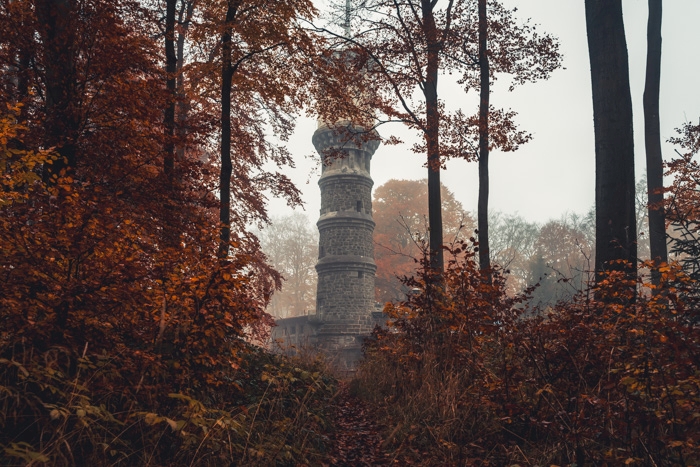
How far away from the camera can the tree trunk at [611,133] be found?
7316 mm

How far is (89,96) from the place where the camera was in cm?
682

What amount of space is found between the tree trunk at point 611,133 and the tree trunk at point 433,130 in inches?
183

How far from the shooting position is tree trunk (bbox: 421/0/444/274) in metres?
12.4

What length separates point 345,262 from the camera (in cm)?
2783

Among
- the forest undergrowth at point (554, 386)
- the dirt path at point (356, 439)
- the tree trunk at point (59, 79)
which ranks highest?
the tree trunk at point (59, 79)

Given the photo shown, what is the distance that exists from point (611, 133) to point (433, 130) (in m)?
5.27

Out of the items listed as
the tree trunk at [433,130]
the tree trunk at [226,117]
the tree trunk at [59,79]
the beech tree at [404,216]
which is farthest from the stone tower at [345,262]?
the tree trunk at [59,79]

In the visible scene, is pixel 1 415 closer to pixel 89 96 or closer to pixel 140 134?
pixel 140 134

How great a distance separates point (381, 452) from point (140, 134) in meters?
4.74

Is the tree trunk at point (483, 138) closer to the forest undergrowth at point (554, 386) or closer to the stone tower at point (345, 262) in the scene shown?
the forest undergrowth at point (554, 386)

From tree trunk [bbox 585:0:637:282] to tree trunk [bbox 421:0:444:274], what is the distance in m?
4.65

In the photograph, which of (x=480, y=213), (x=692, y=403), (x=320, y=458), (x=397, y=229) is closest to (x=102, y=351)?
(x=320, y=458)

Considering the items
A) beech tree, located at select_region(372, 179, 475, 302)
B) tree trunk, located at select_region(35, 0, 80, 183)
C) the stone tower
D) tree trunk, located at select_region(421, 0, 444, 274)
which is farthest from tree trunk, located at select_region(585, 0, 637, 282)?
beech tree, located at select_region(372, 179, 475, 302)

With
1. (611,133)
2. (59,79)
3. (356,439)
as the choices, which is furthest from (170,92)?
(611,133)
